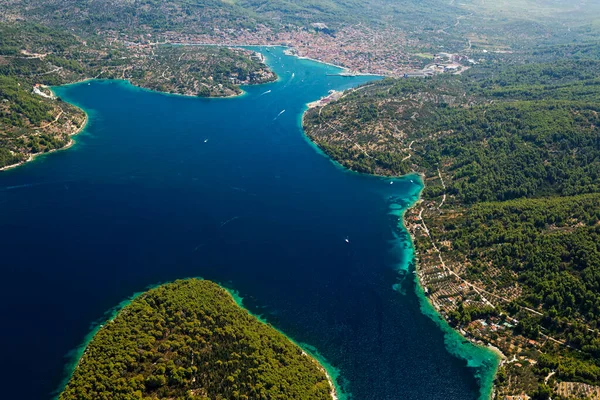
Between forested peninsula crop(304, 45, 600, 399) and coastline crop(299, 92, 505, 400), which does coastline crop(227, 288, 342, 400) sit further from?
forested peninsula crop(304, 45, 600, 399)

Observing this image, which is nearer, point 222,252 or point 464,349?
point 464,349

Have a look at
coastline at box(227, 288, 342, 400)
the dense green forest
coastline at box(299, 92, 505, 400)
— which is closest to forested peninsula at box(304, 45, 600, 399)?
coastline at box(299, 92, 505, 400)

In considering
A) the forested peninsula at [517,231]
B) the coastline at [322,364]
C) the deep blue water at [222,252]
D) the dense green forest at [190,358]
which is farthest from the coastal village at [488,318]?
the dense green forest at [190,358]

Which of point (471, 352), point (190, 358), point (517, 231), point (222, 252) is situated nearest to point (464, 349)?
point (471, 352)

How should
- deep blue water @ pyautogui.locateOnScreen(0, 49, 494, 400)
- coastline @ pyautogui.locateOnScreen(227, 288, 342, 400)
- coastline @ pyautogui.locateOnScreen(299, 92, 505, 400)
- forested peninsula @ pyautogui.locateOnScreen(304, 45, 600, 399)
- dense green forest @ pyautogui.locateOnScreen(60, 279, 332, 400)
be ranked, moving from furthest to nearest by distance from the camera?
forested peninsula @ pyautogui.locateOnScreen(304, 45, 600, 399) < deep blue water @ pyautogui.locateOnScreen(0, 49, 494, 400) < coastline @ pyautogui.locateOnScreen(299, 92, 505, 400) < coastline @ pyautogui.locateOnScreen(227, 288, 342, 400) < dense green forest @ pyautogui.locateOnScreen(60, 279, 332, 400)

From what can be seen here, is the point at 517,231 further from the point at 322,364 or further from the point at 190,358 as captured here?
the point at 190,358
